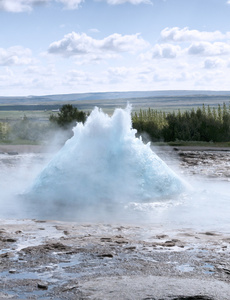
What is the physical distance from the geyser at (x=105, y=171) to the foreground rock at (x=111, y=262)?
2136 millimetres

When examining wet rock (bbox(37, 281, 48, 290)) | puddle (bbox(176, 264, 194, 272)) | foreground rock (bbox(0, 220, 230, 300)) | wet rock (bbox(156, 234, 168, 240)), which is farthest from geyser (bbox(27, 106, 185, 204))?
wet rock (bbox(37, 281, 48, 290))

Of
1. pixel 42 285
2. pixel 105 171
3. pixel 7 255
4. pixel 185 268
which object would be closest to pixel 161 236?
pixel 185 268

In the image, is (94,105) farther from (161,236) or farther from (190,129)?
(161,236)

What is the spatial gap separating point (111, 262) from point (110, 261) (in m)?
0.04

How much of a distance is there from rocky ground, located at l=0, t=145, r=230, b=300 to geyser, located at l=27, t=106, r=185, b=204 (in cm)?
191

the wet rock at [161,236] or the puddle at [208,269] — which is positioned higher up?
the puddle at [208,269]

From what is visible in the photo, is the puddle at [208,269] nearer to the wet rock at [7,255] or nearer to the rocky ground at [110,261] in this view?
the rocky ground at [110,261]

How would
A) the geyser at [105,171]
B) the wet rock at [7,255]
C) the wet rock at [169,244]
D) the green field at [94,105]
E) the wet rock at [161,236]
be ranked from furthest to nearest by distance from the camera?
the green field at [94,105] < the geyser at [105,171] < the wet rock at [161,236] < the wet rock at [169,244] < the wet rock at [7,255]

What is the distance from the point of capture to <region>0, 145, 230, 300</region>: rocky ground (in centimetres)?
464

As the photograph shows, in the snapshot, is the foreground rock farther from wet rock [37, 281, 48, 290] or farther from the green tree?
the green tree

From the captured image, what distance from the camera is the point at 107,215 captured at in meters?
8.69

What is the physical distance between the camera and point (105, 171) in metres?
10.1

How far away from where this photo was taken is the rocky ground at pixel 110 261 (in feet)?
15.2

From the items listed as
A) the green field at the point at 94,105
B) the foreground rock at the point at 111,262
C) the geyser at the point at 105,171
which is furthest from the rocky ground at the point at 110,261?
the green field at the point at 94,105
